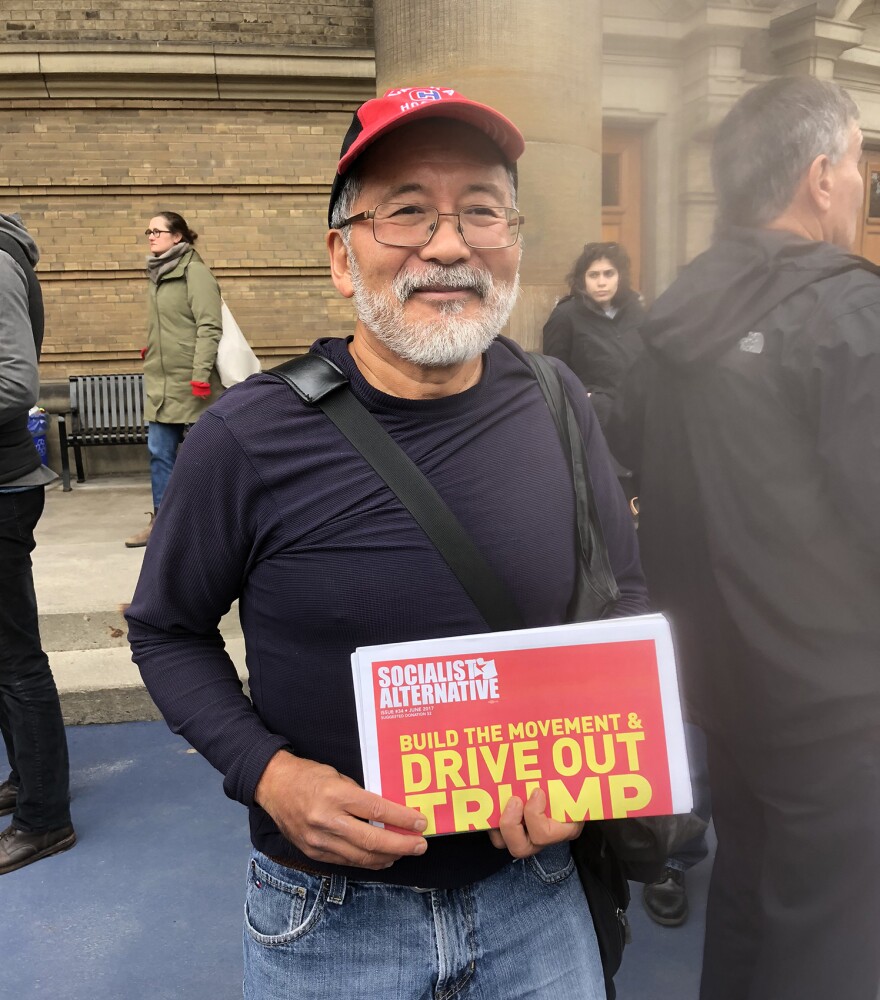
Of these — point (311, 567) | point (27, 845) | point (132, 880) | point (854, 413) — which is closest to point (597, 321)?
point (854, 413)

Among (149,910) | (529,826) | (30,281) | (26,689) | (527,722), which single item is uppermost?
(30,281)

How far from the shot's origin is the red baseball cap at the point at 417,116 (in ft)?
4.01

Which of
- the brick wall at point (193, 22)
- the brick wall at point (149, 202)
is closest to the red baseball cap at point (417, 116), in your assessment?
the brick wall at point (149, 202)

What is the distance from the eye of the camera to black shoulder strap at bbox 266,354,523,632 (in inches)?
47.1

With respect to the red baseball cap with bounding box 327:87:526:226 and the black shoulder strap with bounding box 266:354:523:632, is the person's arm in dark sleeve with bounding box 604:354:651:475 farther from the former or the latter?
the black shoulder strap with bounding box 266:354:523:632

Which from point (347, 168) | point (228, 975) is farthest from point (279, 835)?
point (228, 975)

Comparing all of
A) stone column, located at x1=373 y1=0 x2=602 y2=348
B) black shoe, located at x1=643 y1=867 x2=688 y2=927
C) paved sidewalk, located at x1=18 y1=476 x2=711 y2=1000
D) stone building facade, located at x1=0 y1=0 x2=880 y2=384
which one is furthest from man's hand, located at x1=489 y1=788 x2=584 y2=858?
stone building facade, located at x1=0 y1=0 x2=880 y2=384

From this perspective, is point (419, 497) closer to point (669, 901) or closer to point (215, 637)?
point (215, 637)

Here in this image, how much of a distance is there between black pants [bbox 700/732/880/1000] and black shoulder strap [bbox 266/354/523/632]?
87 centimetres

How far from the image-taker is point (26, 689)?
287 cm

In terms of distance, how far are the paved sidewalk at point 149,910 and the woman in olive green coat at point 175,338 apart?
2.67 metres

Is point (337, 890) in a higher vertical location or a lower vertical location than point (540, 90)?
lower

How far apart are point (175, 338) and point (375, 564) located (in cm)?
487

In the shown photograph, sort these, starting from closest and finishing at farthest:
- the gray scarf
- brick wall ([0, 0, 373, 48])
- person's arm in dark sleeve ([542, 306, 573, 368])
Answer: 1. person's arm in dark sleeve ([542, 306, 573, 368])
2. the gray scarf
3. brick wall ([0, 0, 373, 48])
